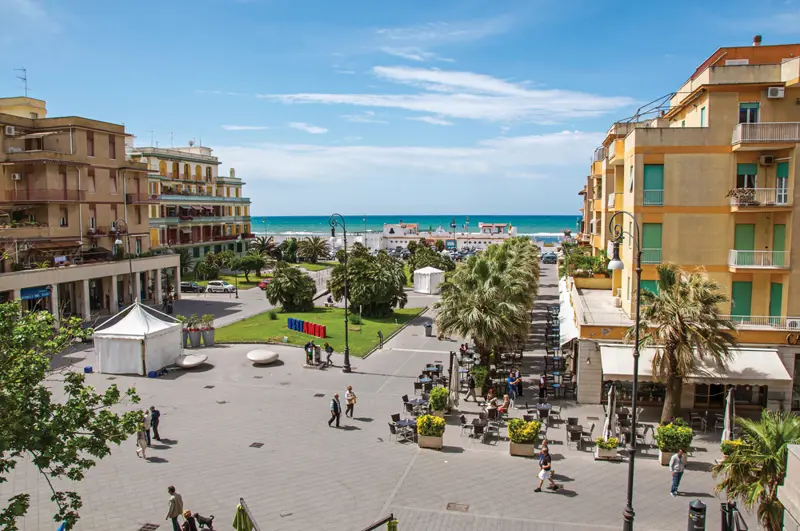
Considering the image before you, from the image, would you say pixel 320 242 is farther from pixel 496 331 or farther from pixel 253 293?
pixel 496 331

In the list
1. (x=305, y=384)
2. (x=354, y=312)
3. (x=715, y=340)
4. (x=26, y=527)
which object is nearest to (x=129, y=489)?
(x=26, y=527)

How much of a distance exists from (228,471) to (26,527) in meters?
4.96

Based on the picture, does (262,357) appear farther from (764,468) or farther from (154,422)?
(764,468)

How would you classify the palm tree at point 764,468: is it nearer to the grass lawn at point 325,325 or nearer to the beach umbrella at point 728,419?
the beach umbrella at point 728,419

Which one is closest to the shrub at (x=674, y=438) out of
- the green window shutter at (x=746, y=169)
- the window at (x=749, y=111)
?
the green window shutter at (x=746, y=169)

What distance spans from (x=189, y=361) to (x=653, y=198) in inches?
858

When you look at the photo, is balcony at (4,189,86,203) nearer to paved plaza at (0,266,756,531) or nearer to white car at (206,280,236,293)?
white car at (206,280,236,293)

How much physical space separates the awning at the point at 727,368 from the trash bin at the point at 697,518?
795 cm

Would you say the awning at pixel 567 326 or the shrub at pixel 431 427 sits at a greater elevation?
the awning at pixel 567 326

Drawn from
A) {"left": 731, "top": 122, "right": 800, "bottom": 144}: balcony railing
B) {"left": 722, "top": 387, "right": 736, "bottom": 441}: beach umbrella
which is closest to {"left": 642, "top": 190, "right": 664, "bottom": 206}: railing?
{"left": 731, "top": 122, "right": 800, "bottom": 144}: balcony railing

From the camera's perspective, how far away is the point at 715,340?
19797 mm

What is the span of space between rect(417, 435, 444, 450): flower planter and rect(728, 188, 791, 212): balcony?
15.5 metres

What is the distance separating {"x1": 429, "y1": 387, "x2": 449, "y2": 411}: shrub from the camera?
21859mm

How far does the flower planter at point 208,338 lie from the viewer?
3378 centimetres
